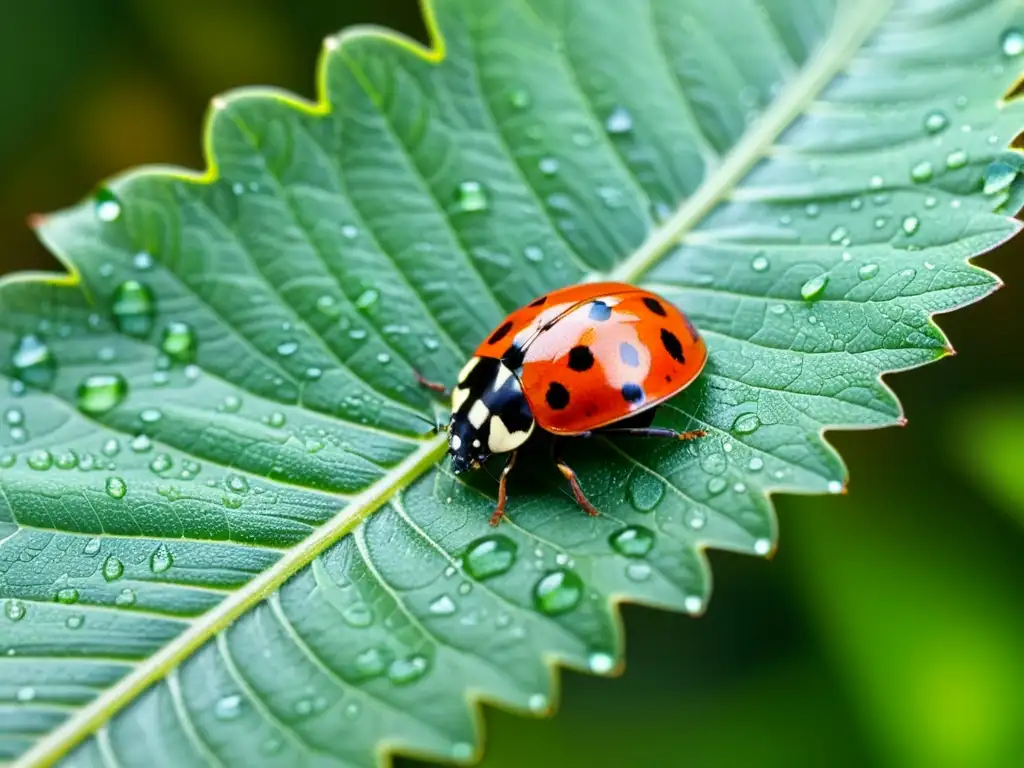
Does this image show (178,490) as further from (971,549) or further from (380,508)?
(971,549)

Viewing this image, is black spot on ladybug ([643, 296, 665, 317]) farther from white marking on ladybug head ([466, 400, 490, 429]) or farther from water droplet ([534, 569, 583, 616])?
water droplet ([534, 569, 583, 616])

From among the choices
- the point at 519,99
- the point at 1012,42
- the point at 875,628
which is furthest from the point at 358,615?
the point at 1012,42

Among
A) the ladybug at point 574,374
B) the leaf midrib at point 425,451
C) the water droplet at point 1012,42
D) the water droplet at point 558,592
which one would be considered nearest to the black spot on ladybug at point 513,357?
the ladybug at point 574,374

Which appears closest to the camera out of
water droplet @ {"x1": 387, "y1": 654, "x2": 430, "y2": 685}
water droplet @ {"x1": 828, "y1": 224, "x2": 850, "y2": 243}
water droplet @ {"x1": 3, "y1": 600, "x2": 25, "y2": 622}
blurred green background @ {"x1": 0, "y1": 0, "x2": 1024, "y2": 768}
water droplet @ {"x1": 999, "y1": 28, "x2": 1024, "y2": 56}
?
water droplet @ {"x1": 387, "y1": 654, "x2": 430, "y2": 685}

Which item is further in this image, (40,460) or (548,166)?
(548,166)

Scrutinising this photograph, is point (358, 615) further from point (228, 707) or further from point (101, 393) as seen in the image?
point (101, 393)

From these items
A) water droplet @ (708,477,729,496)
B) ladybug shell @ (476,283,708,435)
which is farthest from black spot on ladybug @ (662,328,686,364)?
water droplet @ (708,477,729,496)

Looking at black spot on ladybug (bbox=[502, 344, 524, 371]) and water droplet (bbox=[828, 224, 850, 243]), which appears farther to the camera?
water droplet (bbox=[828, 224, 850, 243])
